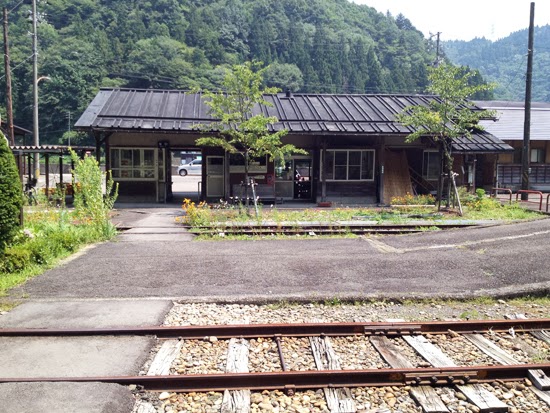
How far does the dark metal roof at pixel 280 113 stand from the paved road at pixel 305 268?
880 cm

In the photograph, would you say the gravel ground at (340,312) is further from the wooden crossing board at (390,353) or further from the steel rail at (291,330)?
the wooden crossing board at (390,353)

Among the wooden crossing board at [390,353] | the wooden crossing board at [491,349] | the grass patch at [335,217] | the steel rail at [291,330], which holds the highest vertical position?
the grass patch at [335,217]

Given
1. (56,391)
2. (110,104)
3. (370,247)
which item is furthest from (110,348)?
(110,104)

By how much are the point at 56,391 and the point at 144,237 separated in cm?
822

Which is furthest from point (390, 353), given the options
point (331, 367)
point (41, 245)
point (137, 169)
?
point (137, 169)

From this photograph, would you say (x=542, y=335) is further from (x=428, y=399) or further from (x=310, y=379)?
(x=310, y=379)

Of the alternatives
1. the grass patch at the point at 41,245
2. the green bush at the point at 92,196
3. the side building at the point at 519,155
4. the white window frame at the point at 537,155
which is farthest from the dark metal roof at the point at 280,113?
the white window frame at the point at 537,155

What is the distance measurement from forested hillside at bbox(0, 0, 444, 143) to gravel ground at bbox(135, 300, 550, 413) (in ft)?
176

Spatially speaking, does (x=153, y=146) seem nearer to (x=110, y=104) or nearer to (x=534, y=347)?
(x=110, y=104)

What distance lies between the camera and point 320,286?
773cm

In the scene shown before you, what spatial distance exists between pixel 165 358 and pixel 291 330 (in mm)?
1506

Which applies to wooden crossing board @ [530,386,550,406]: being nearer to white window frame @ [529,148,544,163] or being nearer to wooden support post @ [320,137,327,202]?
wooden support post @ [320,137,327,202]

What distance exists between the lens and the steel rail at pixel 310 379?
443cm

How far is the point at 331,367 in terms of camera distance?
4.86m
